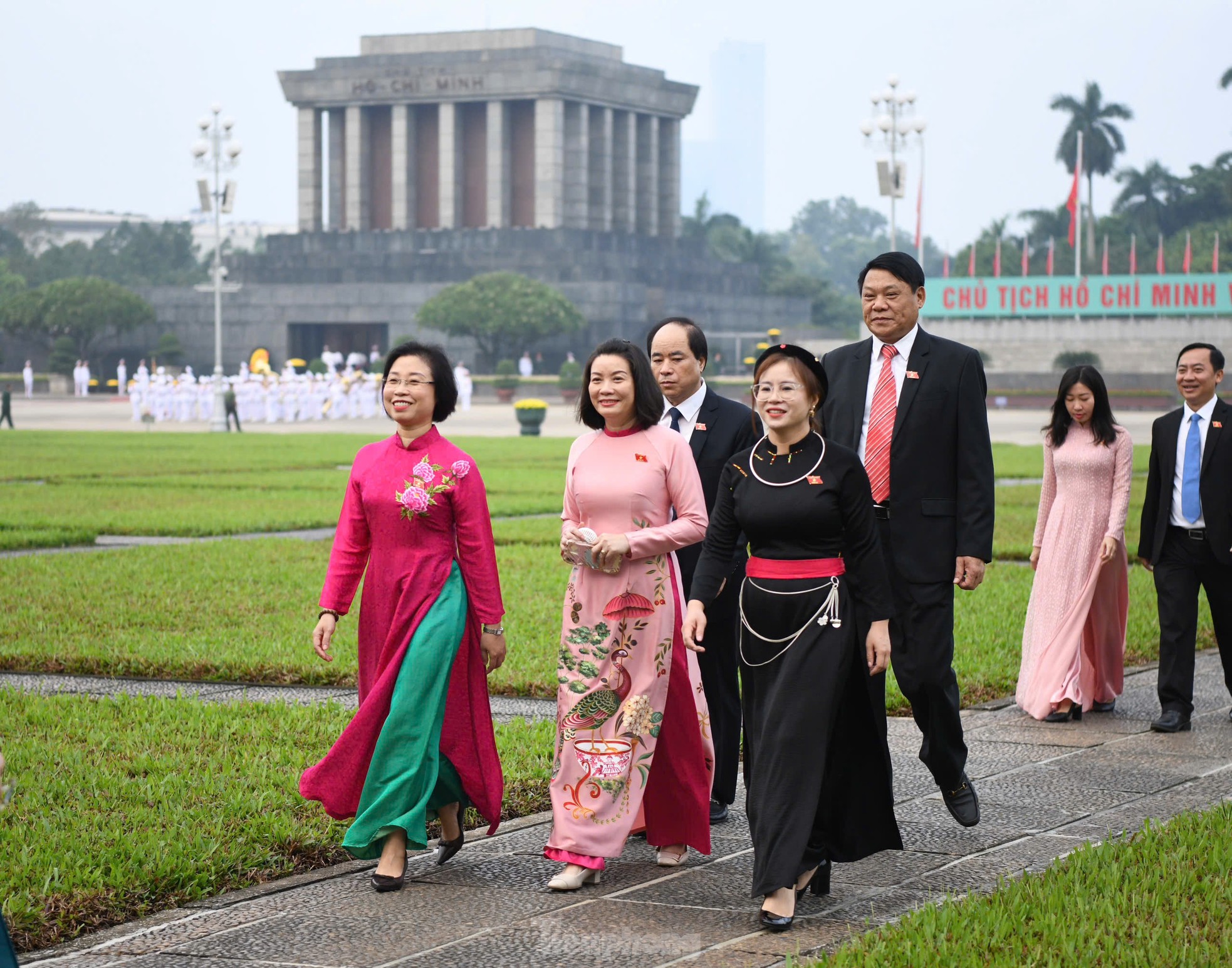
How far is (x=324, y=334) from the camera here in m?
73.0

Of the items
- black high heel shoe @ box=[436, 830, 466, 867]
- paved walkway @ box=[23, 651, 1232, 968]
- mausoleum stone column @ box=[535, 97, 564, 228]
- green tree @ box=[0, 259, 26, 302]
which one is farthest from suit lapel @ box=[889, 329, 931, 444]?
green tree @ box=[0, 259, 26, 302]

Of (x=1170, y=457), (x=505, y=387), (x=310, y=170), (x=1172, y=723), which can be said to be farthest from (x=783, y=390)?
(x=310, y=170)

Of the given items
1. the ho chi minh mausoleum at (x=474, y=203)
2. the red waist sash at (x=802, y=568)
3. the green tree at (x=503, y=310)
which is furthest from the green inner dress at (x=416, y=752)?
the ho chi minh mausoleum at (x=474, y=203)

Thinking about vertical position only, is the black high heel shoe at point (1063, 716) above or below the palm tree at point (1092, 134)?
below

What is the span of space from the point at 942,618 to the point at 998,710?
250cm

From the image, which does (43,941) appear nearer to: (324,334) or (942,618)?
(942,618)

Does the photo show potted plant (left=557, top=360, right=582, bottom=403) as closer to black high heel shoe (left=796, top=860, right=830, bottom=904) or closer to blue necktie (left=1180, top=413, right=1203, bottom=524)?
blue necktie (left=1180, top=413, right=1203, bottom=524)

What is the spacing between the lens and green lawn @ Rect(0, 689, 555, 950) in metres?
4.82

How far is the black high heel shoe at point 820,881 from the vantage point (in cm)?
491

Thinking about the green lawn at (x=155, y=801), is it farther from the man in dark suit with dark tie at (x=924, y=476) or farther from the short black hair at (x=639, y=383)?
the short black hair at (x=639, y=383)

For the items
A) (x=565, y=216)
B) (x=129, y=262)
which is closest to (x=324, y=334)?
(x=565, y=216)

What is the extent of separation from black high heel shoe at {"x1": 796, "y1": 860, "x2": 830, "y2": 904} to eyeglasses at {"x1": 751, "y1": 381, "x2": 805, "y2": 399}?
1347 millimetres

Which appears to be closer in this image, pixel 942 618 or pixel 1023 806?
pixel 942 618

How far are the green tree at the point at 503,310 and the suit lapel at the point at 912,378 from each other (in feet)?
183
